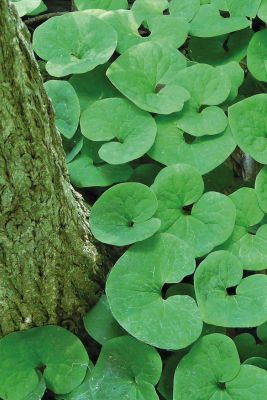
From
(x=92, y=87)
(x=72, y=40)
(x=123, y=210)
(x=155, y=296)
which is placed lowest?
(x=155, y=296)

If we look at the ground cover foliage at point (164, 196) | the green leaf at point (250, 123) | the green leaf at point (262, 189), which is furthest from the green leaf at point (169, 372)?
the green leaf at point (250, 123)

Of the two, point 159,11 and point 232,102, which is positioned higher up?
point 159,11

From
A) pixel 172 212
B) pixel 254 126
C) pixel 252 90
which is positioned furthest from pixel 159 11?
pixel 172 212

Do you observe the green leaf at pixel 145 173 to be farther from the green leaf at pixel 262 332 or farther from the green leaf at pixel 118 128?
the green leaf at pixel 262 332

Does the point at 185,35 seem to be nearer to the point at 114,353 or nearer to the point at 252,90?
the point at 252,90

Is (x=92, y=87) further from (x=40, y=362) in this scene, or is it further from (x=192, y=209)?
(x=40, y=362)

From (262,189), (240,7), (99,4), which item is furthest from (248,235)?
(99,4)
